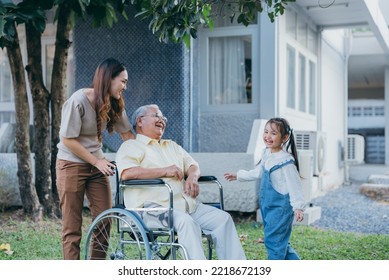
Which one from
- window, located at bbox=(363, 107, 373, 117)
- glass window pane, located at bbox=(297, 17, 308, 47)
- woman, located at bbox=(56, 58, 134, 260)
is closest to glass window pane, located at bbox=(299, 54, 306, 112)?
glass window pane, located at bbox=(297, 17, 308, 47)

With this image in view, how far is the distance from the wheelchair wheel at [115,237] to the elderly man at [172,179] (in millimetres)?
117

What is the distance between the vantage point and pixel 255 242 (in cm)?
454

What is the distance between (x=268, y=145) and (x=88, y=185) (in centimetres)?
96

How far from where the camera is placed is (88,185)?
3342 mm

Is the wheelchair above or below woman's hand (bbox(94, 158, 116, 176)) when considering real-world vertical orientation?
below

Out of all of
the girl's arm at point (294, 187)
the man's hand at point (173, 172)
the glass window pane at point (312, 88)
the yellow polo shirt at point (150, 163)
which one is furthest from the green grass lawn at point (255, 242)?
the glass window pane at point (312, 88)

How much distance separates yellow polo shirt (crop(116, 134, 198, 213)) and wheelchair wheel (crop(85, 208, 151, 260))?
11 centimetres

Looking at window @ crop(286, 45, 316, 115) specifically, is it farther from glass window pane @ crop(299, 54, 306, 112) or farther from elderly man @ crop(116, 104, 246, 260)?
elderly man @ crop(116, 104, 246, 260)

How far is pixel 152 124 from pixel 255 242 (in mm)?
1665

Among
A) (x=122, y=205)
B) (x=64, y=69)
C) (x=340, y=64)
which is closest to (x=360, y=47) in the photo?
(x=340, y=64)

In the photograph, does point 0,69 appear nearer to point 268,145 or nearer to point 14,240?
point 14,240

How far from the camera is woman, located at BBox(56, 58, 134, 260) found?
3.14 m

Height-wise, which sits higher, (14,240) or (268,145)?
(268,145)

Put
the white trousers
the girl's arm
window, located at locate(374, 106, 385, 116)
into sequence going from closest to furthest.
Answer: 1. the white trousers
2. the girl's arm
3. window, located at locate(374, 106, 385, 116)
